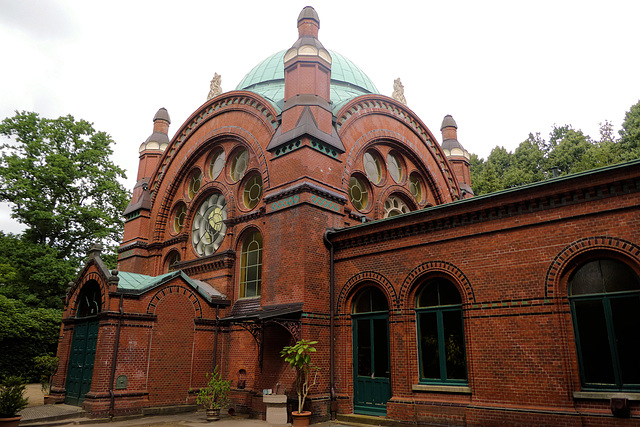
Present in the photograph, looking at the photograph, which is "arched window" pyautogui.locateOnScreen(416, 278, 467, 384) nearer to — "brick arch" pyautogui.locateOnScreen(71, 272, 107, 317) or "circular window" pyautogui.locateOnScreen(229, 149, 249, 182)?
"circular window" pyautogui.locateOnScreen(229, 149, 249, 182)

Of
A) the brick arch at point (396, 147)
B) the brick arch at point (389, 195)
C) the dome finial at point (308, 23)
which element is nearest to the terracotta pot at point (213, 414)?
the brick arch at point (396, 147)

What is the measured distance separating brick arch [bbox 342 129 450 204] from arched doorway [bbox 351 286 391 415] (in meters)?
4.65

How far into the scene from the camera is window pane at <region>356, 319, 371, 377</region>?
13805 millimetres

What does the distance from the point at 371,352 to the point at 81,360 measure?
1006 centimetres

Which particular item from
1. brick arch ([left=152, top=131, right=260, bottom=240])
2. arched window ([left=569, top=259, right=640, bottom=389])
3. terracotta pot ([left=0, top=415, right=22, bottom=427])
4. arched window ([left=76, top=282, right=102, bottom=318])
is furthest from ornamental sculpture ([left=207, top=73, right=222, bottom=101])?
arched window ([left=569, top=259, right=640, bottom=389])

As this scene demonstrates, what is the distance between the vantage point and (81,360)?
52.5ft

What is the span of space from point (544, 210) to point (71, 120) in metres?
31.9

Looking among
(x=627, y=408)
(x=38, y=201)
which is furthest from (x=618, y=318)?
(x=38, y=201)

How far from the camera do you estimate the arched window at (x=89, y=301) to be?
16375 mm

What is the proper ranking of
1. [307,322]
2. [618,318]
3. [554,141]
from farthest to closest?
[554,141], [307,322], [618,318]

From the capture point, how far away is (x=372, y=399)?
43.6ft

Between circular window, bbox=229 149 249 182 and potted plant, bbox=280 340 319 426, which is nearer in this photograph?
potted plant, bbox=280 340 319 426

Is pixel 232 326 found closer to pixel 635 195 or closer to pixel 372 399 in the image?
pixel 372 399

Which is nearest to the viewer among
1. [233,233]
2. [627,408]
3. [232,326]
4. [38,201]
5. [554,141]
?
[627,408]
